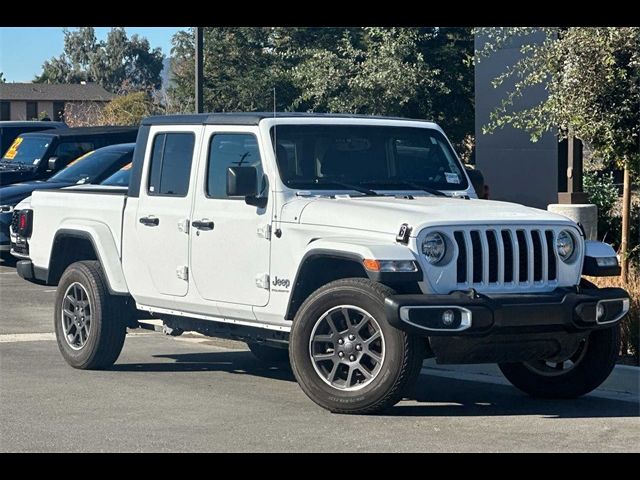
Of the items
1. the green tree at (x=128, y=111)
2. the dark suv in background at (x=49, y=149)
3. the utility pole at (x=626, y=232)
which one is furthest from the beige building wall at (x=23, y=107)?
the utility pole at (x=626, y=232)

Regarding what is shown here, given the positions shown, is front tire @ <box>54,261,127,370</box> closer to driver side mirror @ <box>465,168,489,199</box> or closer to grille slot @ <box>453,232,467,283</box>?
driver side mirror @ <box>465,168,489,199</box>

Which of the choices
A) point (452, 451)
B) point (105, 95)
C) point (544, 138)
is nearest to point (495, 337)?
point (452, 451)

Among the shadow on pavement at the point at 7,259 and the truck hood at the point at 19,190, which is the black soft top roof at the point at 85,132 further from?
the shadow on pavement at the point at 7,259

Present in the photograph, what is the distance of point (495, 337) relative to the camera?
8133mm

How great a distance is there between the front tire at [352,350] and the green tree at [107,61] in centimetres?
9970

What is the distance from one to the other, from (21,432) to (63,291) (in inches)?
117

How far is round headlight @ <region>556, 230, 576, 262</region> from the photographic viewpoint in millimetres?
8664

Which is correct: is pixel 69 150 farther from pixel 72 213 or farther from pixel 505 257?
pixel 505 257

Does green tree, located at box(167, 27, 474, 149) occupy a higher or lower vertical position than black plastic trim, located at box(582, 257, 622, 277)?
higher

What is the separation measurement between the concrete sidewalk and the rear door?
2.35 m

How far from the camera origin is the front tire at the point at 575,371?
8898mm

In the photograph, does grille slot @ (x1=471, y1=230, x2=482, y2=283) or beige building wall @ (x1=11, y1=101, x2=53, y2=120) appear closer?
grille slot @ (x1=471, y1=230, x2=482, y2=283)

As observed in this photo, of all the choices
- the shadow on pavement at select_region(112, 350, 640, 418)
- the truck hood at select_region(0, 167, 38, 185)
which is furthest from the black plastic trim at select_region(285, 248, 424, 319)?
the truck hood at select_region(0, 167, 38, 185)

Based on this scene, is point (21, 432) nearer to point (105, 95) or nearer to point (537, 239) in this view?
point (537, 239)
